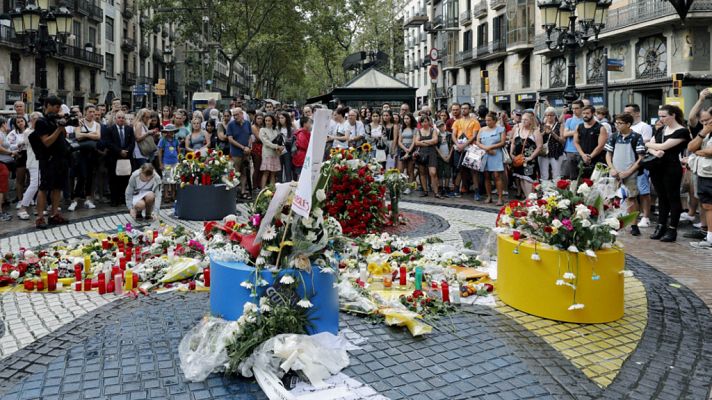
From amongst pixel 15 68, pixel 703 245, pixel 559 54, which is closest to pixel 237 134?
pixel 703 245

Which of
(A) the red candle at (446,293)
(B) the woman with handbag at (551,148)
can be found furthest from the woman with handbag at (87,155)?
(B) the woman with handbag at (551,148)

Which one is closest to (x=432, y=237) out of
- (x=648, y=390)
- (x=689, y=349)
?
(x=689, y=349)

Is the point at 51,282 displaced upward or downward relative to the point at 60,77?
downward

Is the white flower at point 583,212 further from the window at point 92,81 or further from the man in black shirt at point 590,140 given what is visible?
the window at point 92,81

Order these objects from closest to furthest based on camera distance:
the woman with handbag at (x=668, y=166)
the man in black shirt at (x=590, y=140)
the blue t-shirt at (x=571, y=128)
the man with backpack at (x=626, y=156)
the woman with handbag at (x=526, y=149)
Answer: the woman with handbag at (x=668, y=166) < the man with backpack at (x=626, y=156) < the man in black shirt at (x=590, y=140) < the blue t-shirt at (x=571, y=128) < the woman with handbag at (x=526, y=149)

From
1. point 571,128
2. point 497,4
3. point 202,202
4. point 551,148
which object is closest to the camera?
point 202,202

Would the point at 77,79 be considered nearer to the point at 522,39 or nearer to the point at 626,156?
the point at 522,39

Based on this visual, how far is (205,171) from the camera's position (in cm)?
1086

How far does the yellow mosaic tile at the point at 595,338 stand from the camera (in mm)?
4465

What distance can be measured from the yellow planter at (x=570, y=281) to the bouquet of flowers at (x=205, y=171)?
258 inches

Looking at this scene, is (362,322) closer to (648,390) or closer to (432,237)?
(648,390)

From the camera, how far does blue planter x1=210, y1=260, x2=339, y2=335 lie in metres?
4.42

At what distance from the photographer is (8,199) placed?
42.1 ft

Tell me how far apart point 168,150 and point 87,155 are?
159 centimetres
